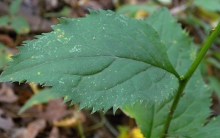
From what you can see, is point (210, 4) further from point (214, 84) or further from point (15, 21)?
point (15, 21)

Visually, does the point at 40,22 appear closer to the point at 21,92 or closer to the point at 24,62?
the point at 21,92

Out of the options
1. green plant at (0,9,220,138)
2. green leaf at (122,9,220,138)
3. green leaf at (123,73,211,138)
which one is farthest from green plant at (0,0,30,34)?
green plant at (0,9,220,138)

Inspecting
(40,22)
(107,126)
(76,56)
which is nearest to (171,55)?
(76,56)

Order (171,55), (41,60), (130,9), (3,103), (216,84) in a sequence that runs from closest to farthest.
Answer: (41,60) < (171,55) < (3,103) < (216,84) < (130,9)

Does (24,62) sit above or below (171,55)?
above

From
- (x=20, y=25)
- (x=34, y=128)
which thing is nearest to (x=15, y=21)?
(x=20, y=25)

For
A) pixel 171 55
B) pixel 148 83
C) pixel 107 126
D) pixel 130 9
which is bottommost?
pixel 107 126
